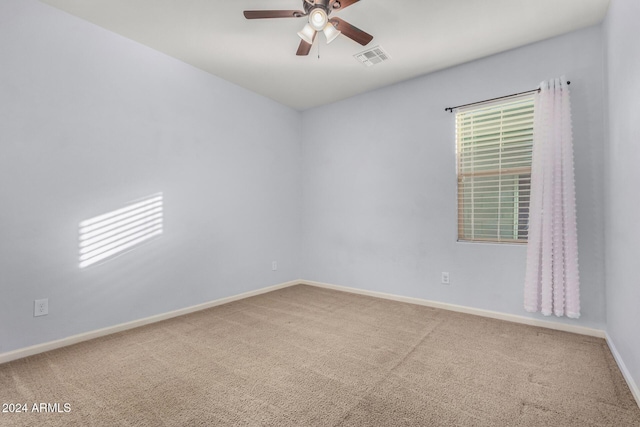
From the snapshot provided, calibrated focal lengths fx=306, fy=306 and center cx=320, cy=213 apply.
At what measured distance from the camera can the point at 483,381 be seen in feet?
6.39

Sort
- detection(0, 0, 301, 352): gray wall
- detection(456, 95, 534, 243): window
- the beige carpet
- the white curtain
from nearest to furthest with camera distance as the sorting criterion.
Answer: the beige carpet → detection(0, 0, 301, 352): gray wall → the white curtain → detection(456, 95, 534, 243): window

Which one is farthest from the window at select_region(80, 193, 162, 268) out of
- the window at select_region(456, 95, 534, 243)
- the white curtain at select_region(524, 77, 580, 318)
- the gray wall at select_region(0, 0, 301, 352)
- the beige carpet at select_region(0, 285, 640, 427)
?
the white curtain at select_region(524, 77, 580, 318)

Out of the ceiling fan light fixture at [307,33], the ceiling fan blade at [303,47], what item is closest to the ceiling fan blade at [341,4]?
the ceiling fan light fixture at [307,33]

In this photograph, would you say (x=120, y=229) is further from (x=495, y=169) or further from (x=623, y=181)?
(x=623, y=181)

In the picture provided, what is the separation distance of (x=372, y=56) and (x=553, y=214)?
2297mm

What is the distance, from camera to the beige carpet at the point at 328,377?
1.62 m

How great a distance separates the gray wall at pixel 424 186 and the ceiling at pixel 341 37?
0.89 ft

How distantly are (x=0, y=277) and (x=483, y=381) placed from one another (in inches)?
135

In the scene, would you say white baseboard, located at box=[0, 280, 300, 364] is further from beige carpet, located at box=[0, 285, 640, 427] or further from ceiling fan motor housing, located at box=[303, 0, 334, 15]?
ceiling fan motor housing, located at box=[303, 0, 334, 15]

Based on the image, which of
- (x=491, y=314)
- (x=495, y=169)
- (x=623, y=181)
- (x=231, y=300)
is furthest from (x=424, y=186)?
(x=231, y=300)

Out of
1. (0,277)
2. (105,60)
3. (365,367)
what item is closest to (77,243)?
(0,277)

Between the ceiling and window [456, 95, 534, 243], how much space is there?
2.06ft

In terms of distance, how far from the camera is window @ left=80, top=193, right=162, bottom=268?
2.65 m

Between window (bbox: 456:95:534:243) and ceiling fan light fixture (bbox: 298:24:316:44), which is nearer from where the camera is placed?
ceiling fan light fixture (bbox: 298:24:316:44)
